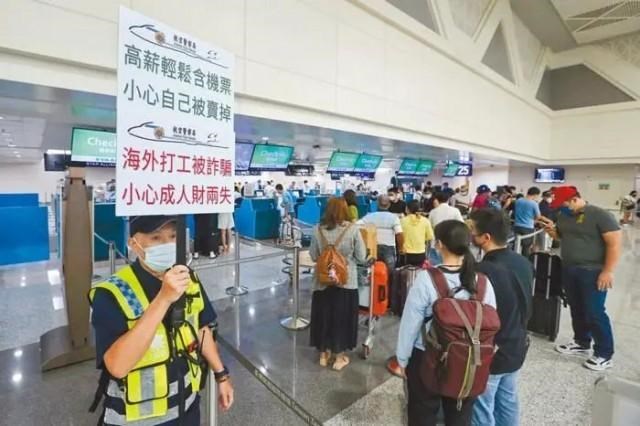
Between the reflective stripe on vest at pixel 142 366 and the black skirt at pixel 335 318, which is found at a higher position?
the reflective stripe on vest at pixel 142 366

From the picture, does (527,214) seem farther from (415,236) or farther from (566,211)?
(566,211)

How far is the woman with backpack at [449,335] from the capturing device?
1.44 meters

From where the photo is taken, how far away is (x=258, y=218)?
31.6 ft

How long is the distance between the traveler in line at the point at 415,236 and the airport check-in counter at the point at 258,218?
574cm

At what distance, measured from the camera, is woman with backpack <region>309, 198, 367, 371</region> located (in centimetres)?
300

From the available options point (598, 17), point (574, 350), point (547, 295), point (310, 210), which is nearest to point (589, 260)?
point (547, 295)

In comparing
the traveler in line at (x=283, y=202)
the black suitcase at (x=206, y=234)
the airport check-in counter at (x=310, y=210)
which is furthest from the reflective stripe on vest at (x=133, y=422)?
the airport check-in counter at (x=310, y=210)

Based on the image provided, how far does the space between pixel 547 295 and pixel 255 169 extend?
5.39 metres

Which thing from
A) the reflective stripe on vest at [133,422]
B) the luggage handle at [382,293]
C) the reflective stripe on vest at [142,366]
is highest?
the reflective stripe on vest at [142,366]

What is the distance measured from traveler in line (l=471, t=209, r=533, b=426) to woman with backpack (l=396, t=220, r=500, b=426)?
0.16m

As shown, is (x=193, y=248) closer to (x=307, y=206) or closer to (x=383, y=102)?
(x=307, y=206)

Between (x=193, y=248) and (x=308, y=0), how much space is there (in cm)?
542

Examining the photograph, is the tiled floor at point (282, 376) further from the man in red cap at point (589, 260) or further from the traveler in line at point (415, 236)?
the traveler in line at point (415, 236)

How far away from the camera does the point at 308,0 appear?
4402 millimetres
